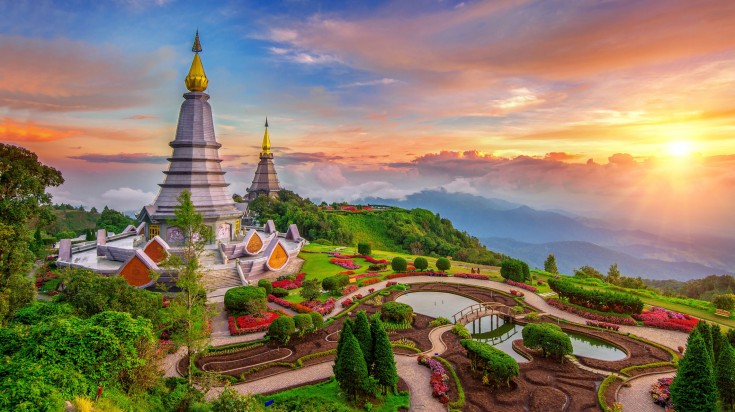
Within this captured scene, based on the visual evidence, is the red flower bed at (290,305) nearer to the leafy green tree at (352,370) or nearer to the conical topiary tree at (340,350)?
the conical topiary tree at (340,350)

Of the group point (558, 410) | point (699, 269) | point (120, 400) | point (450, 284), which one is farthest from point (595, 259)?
point (120, 400)

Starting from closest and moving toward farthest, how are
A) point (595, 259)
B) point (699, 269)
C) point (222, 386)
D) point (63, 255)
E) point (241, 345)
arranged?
point (222, 386), point (241, 345), point (63, 255), point (699, 269), point (595, 259)

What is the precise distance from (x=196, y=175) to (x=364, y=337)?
28204 millimetres

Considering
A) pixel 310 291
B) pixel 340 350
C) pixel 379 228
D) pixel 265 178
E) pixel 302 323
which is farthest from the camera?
pixel 265 178

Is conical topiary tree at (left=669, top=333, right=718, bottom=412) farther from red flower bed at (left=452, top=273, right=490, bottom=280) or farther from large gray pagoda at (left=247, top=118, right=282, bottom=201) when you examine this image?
large gray pagoda at (left=247, top=118, right=282, bottom=201)

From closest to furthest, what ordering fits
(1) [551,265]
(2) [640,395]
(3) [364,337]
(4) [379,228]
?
(3) [364,337] → (2) [640,395] → (1) [551,265] → (4) [379,228]

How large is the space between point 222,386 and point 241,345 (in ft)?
13.5

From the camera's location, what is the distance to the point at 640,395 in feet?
53.9

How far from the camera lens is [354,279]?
113 feet

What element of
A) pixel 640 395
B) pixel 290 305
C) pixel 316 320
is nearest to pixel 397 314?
pixel 316 320

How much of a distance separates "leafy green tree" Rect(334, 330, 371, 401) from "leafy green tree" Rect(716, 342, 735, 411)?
1360 centimetres

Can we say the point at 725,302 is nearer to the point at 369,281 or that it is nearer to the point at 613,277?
the point at 613,277

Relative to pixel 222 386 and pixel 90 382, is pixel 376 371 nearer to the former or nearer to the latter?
pixel 222 386

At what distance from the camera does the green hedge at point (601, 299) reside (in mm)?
25953
